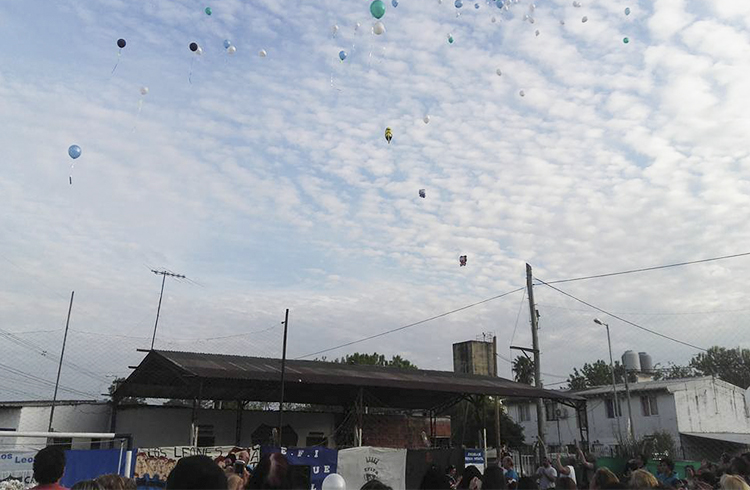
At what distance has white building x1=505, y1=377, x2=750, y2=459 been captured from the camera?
110ft

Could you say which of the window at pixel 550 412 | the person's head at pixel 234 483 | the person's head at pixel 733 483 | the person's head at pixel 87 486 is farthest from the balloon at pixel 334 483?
the window at pixel 550 412

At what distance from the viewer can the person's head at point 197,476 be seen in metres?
2.50

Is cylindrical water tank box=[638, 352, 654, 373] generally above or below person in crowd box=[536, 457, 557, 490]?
above

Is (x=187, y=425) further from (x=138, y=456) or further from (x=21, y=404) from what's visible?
(x=138, y=456)

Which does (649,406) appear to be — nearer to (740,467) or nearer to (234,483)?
(740,467)

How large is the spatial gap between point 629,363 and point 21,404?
43.2 metres

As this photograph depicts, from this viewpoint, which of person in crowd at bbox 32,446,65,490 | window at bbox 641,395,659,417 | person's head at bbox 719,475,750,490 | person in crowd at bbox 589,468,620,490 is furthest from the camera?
window at bbox 641,395,659,417

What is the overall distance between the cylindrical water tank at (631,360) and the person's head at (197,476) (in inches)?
2052

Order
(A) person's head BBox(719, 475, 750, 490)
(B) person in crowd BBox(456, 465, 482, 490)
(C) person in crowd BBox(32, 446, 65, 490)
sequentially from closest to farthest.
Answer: (C) person in crowd BBox(32, 446, 65, 490), (A) person's head BBox(719, 475, 750, 490), (B) person in crowd BBox(456, 465, 482, 490)

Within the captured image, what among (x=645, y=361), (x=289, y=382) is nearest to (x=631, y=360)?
(x=645, y=361)

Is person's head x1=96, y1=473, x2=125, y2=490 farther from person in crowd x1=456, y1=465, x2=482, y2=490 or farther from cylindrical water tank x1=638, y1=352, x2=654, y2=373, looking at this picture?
cylindrical water tank x1=638, y1=352, x2=654, y2=373

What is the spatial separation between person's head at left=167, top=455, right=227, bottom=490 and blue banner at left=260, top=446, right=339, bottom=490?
35.0ft

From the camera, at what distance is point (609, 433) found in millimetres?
37406

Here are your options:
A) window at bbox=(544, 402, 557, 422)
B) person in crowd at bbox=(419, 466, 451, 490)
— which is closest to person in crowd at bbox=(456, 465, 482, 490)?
person in crowd at bbox=(419, 466, 451, 490)
